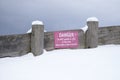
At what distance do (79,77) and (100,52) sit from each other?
2362 mm

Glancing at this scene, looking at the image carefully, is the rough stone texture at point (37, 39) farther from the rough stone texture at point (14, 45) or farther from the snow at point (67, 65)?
the rough stone texture at point (14, 45)

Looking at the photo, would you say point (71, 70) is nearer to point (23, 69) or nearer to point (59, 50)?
point (23, 69)

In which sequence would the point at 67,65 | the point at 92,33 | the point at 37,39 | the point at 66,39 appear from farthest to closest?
the point at 66,39
the point at 37,39
the point at 92,33
the point at 67,65

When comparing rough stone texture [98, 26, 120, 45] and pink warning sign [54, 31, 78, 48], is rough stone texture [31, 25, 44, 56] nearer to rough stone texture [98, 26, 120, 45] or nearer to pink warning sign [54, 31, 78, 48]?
pink warning sign [54, 31, 78, 48]

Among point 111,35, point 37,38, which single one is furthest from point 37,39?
point 111,35

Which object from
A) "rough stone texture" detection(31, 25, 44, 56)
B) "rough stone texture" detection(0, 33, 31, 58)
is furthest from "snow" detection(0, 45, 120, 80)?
"rough stone texture" detection(0, 33, 31, 58)

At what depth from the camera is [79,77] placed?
7.74 m

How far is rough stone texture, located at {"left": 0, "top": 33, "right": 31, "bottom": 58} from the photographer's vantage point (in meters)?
11.3

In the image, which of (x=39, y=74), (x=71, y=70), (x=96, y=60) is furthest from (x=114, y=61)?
(x=39, y=74)

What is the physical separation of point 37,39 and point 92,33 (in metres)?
2.27

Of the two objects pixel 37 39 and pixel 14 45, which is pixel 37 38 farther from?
pixel 14 45

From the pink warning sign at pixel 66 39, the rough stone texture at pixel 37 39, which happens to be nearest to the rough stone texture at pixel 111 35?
the pink warning sign at pixel 66 39

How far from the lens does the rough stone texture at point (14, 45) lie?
11258 mm

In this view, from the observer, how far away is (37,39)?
35.4 feet
